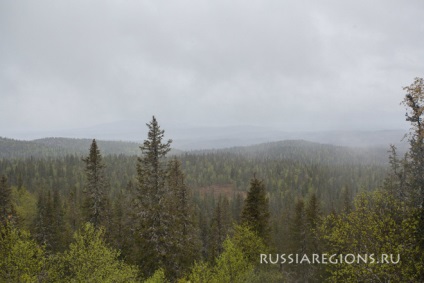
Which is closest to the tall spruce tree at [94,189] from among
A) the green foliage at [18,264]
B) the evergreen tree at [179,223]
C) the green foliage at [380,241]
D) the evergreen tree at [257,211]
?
the evergreen tree at [179,223]

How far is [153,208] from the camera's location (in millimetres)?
27578

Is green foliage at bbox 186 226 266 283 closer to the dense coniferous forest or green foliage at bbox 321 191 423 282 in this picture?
the dense coniferous forest

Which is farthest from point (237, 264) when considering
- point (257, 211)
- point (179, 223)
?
point (257, 211)

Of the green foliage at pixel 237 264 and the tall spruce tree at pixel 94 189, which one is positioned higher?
the tall spruce tree at pixel 94 189

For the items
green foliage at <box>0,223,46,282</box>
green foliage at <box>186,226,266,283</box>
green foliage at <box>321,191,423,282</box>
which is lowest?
green foliage at <box>186,226,266,283</box>

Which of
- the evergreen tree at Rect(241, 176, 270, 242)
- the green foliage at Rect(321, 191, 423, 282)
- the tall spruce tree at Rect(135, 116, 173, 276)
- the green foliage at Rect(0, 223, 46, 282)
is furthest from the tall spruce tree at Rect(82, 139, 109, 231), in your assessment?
the green foliage at Rect(321, 191, 423, 282)

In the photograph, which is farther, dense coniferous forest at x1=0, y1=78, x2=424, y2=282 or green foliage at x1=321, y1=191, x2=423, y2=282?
dense coniferous forest at x1=0, y1=78, x2=424, y2=282

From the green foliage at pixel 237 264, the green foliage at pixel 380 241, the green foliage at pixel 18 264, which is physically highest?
the green foliage at pixel 380 241

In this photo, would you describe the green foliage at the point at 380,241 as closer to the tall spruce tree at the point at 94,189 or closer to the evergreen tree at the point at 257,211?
the evergreen tree at the point at 257,211

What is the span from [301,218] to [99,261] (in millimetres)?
39908

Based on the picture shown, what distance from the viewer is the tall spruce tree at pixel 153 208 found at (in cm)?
2761

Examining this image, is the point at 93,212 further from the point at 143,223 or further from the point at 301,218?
the point at 301,218

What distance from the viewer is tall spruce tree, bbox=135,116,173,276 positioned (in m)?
27.6

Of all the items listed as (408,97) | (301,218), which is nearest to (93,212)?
(408,97)
